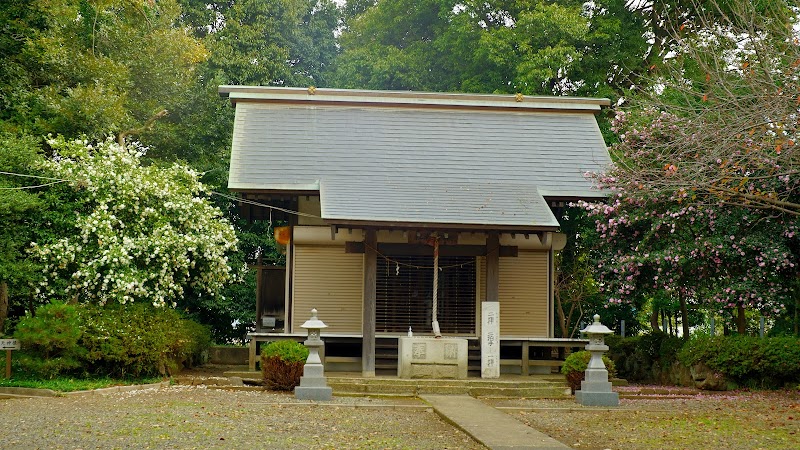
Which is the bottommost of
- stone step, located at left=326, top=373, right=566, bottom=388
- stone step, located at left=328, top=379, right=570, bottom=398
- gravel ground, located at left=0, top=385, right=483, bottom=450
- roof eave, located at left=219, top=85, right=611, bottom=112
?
gravel ground, located at left=0, top=385, right=483, bottom=450

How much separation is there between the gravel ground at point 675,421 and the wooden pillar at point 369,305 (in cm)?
316

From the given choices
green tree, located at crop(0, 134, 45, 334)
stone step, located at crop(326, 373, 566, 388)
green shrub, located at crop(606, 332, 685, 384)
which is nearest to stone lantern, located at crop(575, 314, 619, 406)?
stone step, located at crop(326, 373, 566, 388)

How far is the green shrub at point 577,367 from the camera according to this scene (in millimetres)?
15797

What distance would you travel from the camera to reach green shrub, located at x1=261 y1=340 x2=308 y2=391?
51.3ft

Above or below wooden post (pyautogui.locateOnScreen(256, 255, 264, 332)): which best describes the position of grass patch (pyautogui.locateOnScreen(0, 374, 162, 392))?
below

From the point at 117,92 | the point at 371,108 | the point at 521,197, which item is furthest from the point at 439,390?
the point at 117,92

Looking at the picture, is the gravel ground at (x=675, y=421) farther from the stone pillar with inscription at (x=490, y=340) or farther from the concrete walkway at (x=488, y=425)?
the stone pillar with inscription at (x=490, y=340)

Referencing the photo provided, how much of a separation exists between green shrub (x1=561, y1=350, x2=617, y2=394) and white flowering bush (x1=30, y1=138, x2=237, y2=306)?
7.62 meters

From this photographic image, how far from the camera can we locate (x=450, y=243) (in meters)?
17.8

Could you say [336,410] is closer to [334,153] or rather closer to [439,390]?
[439,390]

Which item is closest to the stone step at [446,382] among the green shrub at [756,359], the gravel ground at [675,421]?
the gravel ground at [675,421]

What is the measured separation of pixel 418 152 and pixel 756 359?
8083 mm

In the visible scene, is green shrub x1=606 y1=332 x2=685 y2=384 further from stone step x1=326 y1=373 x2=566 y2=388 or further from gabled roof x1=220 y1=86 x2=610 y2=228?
stone step x1=326 y1=373 x2=566 y2=388

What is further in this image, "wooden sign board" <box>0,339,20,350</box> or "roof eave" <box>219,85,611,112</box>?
"roof eave" <box>219,85,611,112</box>
